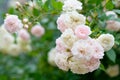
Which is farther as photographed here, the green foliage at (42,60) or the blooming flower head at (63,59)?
the green foliage at (42,60)

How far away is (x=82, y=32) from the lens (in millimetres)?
1172

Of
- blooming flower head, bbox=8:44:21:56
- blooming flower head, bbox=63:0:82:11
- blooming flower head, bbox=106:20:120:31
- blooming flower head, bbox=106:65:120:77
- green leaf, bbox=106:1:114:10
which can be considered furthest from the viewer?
blooming flower head, bbox=8:44:21:56

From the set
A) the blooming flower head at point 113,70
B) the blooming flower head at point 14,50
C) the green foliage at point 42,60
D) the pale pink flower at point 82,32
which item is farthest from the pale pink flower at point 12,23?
the blooming flower head at point 14,50

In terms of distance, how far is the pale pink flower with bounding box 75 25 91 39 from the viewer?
3.84ft

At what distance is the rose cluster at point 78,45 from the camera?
1.16 m

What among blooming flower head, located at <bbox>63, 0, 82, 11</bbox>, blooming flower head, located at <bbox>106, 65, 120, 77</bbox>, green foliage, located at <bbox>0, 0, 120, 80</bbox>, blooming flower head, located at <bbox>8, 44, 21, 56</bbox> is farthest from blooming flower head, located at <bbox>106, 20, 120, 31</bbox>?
blooming flower head, located at <bbox>8, 44, 21, 56</bbox>

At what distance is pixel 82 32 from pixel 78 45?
0.05 m

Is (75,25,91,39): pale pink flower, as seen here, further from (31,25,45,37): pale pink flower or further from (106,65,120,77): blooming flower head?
(106,65,120,77): blooming flower head

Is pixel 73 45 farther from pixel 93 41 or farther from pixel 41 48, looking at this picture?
pixel 41 48

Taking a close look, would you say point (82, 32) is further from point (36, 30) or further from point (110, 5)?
point (36, 30)

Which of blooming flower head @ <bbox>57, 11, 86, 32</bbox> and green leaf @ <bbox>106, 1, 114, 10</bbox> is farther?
green leaf @ <bbox>106, 1, 114, 10</bbox>

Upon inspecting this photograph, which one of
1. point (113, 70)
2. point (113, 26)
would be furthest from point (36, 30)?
point (113, 70)

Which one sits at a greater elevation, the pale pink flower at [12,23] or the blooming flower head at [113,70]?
the pale pink flower at [12,23]

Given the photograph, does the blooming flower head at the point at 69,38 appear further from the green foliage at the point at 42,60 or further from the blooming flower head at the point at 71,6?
the green foliage at the point at 42,60
